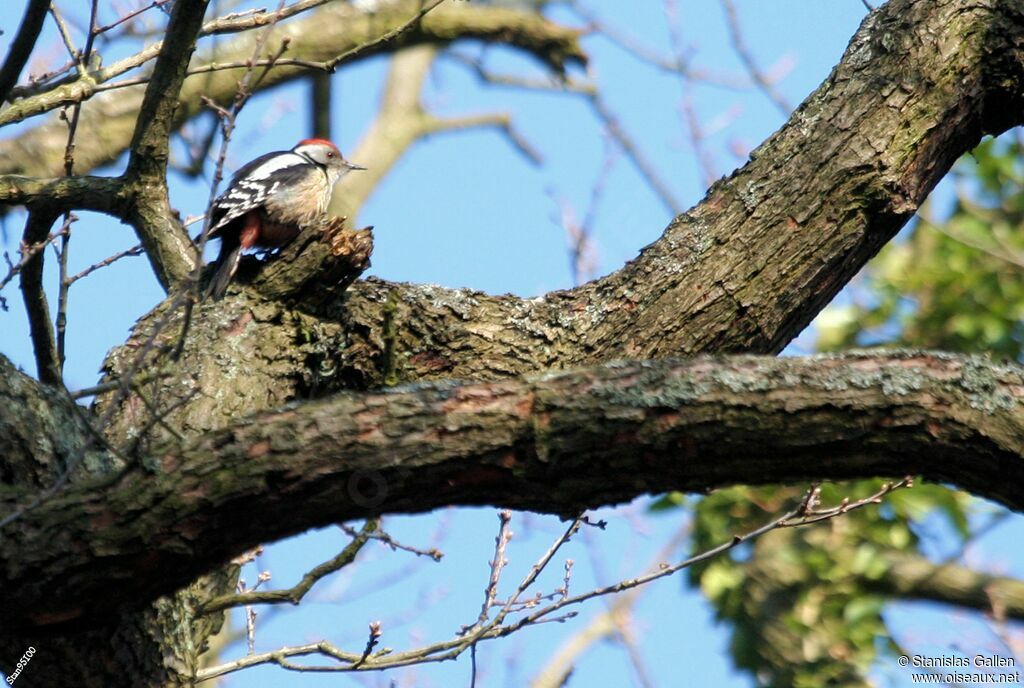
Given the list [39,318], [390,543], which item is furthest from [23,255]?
[390,543]

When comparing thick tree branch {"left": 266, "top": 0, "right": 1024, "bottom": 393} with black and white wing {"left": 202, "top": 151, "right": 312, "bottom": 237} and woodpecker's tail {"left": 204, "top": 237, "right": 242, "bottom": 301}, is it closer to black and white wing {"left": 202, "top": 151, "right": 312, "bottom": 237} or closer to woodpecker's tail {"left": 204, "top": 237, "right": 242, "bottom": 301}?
woodpecker's tail {"left": 204, "top": 237, "right": 242, "bottom": 301}

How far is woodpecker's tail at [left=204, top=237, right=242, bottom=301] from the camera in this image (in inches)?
149

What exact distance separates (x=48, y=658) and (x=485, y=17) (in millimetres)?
6194

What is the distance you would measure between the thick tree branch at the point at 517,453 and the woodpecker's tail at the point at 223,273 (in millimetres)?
1482

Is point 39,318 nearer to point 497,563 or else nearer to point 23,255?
point 23,255

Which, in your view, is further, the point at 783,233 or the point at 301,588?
the point at 783,233

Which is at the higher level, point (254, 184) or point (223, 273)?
point (254, 184)

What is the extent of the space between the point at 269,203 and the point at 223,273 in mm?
1324

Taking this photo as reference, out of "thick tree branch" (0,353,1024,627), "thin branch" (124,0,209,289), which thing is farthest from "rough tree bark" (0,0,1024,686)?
"thin branch" (124,0,209,289)

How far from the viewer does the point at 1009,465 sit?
242 cm

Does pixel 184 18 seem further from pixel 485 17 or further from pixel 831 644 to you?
pixel 831 644

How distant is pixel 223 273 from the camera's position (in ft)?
13.1

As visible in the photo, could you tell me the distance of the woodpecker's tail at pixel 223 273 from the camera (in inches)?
149

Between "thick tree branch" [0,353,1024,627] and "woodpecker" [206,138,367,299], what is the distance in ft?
7.61
